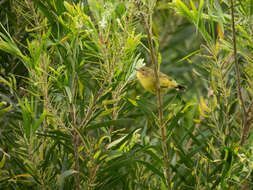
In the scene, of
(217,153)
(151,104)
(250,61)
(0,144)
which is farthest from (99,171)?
(250,61)

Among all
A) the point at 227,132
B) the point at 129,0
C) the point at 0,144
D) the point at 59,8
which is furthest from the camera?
the point at 227,132

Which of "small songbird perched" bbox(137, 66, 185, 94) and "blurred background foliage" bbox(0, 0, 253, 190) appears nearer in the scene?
"blurred background foliage" bbox(0, 0, 253, 190)

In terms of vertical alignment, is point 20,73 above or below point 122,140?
above

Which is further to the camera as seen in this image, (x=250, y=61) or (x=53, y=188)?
(x=250, y=61)

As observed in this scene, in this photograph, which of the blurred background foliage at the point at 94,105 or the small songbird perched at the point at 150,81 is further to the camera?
the small songbird perched at the point at 150,81

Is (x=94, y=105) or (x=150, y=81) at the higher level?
(x=94, y=105)

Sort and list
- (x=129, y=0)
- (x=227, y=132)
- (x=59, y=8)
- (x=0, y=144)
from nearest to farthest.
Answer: (x=129, y=0) < (x=59, y=8) < (x=0, y=144) < (x=227, y=132)

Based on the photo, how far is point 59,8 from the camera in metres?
1.15

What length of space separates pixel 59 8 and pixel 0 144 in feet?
1.73

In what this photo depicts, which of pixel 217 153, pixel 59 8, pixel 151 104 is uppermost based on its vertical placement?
pixel 59 8

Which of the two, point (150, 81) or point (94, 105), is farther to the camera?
point (150, 81)

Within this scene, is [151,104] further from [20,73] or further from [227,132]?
[20,73]

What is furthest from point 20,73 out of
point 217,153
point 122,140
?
point 217,153

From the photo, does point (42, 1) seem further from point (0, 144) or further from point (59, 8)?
point (0, 144)
